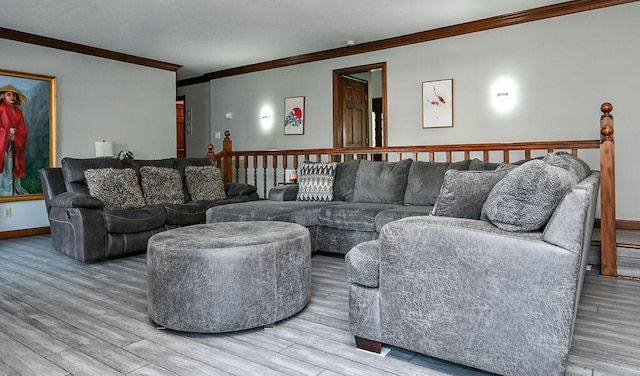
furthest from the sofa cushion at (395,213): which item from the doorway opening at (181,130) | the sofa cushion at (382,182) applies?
the doorway opening at (181,130)

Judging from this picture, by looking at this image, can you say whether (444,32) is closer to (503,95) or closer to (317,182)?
(503,95)

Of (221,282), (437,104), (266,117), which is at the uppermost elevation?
(266,117)

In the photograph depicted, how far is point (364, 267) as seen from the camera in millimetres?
2023

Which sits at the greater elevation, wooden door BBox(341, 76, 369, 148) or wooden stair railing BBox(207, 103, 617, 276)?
wooden door BBox(341, 76, 369, 148)

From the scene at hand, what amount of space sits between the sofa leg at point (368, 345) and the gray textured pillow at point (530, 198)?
0.80 metres

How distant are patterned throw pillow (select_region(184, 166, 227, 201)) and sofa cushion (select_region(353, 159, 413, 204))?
185cm

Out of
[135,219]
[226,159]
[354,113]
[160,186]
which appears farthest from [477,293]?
[354,113]

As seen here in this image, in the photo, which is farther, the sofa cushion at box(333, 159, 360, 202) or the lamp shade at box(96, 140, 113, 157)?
the lamp shade at box(96, 140, 113, 157)

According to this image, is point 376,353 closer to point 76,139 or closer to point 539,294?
point 539,294

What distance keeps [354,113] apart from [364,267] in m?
5.43

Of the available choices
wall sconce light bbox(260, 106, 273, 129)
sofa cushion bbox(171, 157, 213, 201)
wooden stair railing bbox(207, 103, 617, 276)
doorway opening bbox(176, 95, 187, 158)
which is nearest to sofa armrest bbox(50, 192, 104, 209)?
sofa cushion bbox(171, 157, 213, 201)

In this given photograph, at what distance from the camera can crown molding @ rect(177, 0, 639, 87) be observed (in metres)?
4.67

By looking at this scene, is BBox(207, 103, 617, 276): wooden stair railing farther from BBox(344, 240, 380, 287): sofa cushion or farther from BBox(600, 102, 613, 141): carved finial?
BBox(344, 240, 380, 287): sofa cushion

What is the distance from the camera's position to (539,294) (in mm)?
1604
